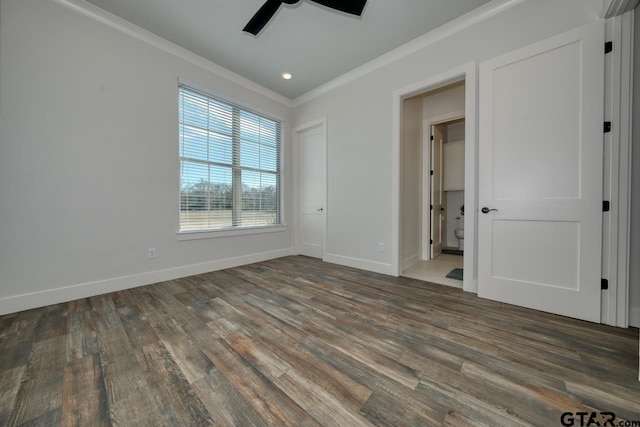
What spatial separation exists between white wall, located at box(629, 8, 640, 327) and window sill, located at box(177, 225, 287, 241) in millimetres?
3989

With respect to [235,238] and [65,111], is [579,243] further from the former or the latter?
[65,111]

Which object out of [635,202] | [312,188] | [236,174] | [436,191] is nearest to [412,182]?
[436,191]

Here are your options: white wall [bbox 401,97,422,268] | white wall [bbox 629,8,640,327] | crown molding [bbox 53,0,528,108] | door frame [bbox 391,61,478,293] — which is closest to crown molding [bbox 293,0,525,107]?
crown molding [bbox 53,0,528,108]

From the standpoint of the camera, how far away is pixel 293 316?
193cm

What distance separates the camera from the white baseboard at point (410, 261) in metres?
3.49

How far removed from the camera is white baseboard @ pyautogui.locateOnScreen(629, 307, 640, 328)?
1732mm

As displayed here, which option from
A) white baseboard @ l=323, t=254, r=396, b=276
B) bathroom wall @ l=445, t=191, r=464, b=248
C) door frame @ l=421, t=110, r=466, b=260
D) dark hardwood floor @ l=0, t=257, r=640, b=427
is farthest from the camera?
bathroom wall @ l=445, t=191, r=464, b=248

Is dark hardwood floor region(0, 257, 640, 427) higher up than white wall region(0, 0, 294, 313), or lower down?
lower down

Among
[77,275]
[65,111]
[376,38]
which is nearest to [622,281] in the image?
[376,38]

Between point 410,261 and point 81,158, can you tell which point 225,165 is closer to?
point 81,158

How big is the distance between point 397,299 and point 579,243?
155cm

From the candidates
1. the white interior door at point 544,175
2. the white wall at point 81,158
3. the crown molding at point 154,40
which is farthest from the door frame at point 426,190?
the white wall at point 81,158

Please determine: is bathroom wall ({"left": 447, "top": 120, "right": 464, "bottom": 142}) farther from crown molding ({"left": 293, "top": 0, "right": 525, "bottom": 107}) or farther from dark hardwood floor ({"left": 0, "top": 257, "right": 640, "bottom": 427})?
dark hardwood floor ({"left": 0, "top": 257, "right": 640, "bottom": 427})

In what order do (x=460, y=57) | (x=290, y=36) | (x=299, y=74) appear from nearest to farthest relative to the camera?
(x=460, y=57) < (x=290, y=36) < (x=299, y=74)
